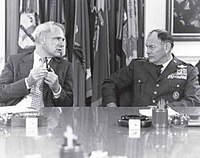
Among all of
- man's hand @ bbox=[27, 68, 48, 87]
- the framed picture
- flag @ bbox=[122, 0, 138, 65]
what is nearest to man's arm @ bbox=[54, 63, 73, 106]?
man's hand @ bbox=[27, 68, 48, 87]

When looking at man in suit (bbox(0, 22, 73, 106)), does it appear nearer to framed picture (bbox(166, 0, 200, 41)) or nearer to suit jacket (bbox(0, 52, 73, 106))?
suit jacket (bbox(0, 52, 73, 106))

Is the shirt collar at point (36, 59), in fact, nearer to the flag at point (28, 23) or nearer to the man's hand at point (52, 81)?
the man's hand at point (52, 81)

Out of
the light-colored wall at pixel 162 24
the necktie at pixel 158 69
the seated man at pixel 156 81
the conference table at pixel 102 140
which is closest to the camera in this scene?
the conference table at pixel 102 140

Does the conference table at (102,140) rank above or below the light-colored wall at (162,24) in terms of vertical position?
below

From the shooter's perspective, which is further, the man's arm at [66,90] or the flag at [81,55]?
the flag at [81,55]

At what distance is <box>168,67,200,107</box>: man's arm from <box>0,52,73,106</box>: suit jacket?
2.91 feet

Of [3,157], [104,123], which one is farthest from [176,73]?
[3,157]

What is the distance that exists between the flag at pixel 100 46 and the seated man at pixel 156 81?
68cm

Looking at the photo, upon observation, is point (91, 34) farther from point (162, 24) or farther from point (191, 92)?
point (191, 92)

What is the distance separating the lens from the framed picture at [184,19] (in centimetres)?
536

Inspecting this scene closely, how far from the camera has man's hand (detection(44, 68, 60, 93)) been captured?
12.5 ft

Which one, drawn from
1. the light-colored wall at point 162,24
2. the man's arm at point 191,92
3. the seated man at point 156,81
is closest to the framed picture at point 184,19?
the light-colored wall at point 162,24

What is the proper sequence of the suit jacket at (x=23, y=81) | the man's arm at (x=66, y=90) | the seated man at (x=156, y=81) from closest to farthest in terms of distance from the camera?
the suit jacket at (x=23, y=81) → the man's arm at (x=66, y=90) → the seated man at (x=156, y=81)

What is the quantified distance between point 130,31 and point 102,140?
2.89 m
